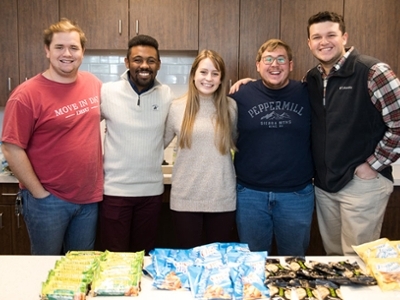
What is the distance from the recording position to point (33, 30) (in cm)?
293

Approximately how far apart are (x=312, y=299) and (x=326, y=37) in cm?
126

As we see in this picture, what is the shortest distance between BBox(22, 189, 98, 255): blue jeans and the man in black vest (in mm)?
1207

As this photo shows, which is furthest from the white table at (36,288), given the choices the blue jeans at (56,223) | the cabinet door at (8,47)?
the cabinet door at (8,47)

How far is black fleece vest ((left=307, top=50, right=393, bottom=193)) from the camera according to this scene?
Result: 1900 mm

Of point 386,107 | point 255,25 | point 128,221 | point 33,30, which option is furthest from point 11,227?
point 386,107

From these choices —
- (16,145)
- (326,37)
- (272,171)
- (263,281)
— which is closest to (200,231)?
(272,171)

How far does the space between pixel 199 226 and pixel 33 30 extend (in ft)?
6.26

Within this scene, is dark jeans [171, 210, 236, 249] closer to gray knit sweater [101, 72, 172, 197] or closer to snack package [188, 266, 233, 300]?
gray knit sweater [101, 72, 172, 197]

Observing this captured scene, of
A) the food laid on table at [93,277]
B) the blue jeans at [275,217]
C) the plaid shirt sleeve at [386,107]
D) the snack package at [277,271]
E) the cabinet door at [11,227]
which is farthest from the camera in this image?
the cabinet door at [11,227]

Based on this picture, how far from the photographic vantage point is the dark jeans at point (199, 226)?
208 cm

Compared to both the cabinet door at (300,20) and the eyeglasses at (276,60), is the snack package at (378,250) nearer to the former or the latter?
the eyeglasses at (276,60)

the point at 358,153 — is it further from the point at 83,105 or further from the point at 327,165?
the point at 83,105

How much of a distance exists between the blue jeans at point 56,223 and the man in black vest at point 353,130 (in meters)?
1.21

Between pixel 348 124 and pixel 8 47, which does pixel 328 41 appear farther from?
pixel 8 47
